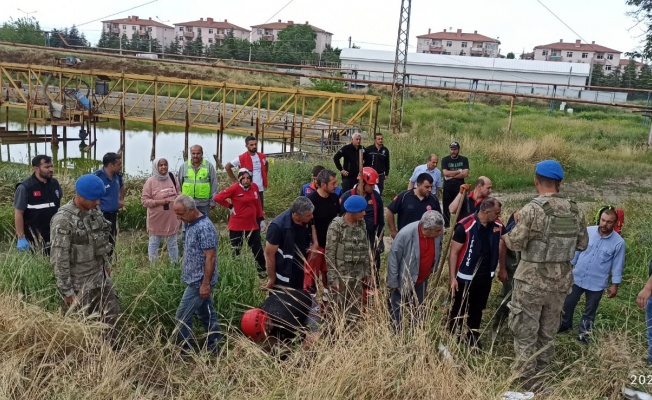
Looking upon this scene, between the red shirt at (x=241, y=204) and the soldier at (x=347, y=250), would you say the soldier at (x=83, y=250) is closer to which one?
the soldier at (x=347, y=250)

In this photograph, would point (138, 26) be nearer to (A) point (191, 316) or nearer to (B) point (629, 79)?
(B) point (629, 79)

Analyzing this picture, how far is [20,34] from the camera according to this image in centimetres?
6197

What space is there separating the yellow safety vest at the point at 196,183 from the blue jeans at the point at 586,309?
4162 millimetres

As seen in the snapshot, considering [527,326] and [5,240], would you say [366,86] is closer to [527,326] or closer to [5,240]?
[5,240]

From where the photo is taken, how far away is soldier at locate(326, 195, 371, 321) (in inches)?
182

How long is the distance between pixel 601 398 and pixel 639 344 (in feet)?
3.12

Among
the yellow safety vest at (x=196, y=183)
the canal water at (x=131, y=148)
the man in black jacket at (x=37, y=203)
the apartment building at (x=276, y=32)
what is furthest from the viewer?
the apartment building at (x=276, y=32)

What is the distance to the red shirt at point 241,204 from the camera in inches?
250

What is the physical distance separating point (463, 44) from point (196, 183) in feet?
324

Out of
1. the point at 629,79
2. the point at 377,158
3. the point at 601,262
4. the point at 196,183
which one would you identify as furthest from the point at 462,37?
the point at 601,262

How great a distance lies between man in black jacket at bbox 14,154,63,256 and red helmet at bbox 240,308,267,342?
2.54 m

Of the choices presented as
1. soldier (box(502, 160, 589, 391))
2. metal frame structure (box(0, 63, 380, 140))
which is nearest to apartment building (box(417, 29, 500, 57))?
metal frame structure (box(0, 63, 380, 140))

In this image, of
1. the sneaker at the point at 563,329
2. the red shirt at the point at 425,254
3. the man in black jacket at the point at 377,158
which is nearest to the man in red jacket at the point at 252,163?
the man in black jacket at the point at 377,158

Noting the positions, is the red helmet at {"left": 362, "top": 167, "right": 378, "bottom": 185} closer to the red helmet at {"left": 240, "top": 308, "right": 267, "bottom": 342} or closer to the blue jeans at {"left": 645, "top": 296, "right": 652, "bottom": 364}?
the red helmet at {"left": 240, "top": 308, "right": 267, "bottom": 342}
